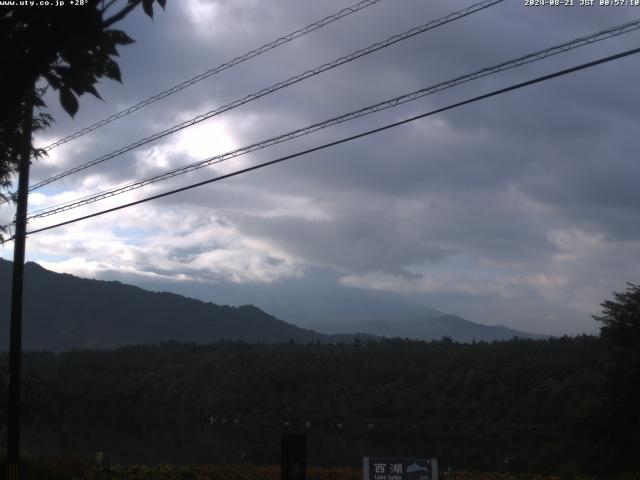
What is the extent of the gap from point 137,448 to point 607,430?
3176 cm

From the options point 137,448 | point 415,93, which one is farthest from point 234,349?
point 415,93

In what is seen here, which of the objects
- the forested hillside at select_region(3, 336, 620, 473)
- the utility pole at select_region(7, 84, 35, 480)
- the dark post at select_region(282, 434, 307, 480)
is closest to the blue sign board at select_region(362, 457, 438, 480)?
the dark post at select_region(282, 434, 307, 480)

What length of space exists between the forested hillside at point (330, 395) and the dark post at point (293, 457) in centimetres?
3640

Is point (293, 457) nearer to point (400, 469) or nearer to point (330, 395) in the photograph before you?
point (400, 469)

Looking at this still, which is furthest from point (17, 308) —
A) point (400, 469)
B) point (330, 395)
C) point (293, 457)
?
point (330, 395)

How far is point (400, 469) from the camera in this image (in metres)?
12.2

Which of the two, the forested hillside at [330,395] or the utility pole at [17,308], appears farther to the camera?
the forested hillside at [330,395]

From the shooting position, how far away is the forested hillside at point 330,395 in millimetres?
63094

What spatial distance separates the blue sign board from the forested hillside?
3634cm

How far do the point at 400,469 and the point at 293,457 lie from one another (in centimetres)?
169

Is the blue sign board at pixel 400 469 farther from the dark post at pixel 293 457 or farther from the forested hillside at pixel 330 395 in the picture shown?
the forested hillside at pixel 330 395

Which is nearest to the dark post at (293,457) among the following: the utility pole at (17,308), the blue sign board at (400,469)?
the blue sign board at (400,469)

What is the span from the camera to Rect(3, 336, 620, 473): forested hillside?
207 feet

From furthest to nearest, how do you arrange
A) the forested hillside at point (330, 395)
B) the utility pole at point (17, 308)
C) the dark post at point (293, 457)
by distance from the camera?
the forested hillside at point (330, 395)
the utility pole at point (17, 308)
the dark post at point (293, 457)
